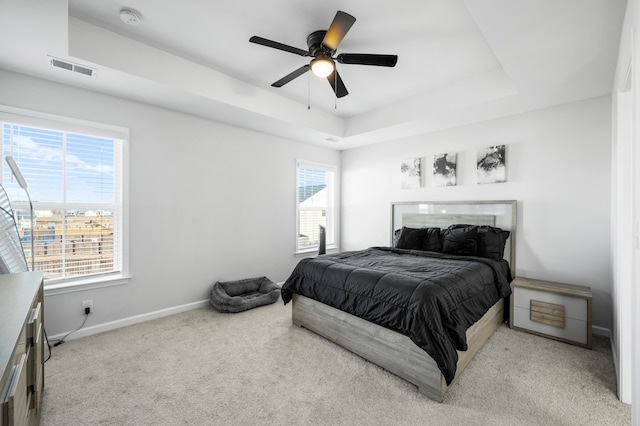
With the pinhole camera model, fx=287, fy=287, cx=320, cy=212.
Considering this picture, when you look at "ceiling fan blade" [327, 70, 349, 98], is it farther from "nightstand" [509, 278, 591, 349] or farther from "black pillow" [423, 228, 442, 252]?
"nightstand" [509, 278, 591, 349]

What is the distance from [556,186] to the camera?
3.17 meters

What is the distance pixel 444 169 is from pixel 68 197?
4.42 metres

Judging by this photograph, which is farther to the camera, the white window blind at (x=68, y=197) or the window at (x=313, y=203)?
the window at (x=313, y=203)

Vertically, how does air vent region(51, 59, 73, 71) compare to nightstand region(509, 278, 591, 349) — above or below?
above

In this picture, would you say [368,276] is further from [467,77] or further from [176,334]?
[467,77]

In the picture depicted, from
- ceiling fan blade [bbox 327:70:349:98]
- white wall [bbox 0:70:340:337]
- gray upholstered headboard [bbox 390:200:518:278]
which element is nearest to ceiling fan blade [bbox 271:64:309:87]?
ceiling fan blade [bbox 327:70:349:98]

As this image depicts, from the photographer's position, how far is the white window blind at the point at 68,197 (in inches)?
102

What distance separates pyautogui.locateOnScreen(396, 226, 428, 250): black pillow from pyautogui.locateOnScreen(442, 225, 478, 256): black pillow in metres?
0.30

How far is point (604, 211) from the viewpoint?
9.50 feet

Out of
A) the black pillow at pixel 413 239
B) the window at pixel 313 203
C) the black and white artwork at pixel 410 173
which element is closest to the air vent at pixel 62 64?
the window at pixel 313 203

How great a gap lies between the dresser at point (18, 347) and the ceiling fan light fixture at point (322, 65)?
7.64ft

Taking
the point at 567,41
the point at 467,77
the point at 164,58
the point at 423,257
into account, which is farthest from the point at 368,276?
the point at 164,58

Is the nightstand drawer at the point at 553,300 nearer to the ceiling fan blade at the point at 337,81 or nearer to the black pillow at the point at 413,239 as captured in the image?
the black pillow at the point at 413,239

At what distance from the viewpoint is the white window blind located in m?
2.60
